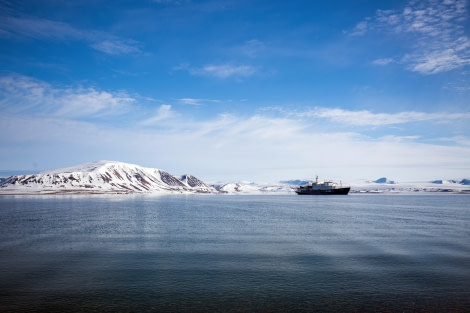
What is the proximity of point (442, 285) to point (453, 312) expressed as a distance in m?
4.86

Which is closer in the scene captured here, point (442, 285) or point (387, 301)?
point (387, 301)

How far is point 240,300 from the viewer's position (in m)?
18.2

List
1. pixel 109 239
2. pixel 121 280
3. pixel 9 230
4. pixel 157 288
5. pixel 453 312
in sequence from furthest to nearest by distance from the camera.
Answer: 1. pixel 9 230
2. pixel 109 239
3. pixel 121 280
4. pixel 157 288
5. pixel 453 312

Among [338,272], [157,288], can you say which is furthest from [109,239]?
[338,272]

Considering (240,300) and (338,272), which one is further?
(338,272)

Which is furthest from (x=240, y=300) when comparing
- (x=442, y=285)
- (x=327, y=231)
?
(x=327, y=231)

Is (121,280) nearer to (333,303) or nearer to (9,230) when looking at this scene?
(333,303)

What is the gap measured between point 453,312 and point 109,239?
32336 mm

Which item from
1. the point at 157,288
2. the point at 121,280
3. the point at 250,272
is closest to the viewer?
the point at 157,288

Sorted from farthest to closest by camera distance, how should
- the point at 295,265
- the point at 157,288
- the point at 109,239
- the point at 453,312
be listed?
the point at 109,239, the point at 295,265, the point at 157,288, the point at 453,312

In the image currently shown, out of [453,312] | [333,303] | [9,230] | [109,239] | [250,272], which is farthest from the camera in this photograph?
[9,230]

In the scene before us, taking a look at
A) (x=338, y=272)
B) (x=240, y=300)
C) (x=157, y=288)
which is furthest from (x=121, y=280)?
(x=338, y=272)

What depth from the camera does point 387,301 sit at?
18.1m

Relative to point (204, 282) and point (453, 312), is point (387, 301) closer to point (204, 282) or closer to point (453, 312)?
point (453, 312)
